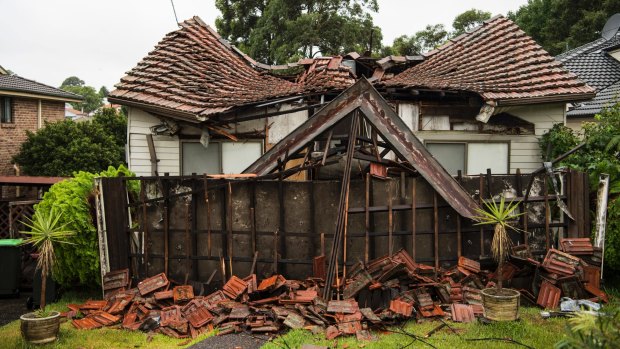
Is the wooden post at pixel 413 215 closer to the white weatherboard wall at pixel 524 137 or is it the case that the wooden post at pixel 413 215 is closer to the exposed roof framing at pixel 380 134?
the exposed roof framing at pixel 380 134

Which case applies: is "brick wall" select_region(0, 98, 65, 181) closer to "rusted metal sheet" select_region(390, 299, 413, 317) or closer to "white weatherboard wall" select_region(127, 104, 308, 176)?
"white weatherboard wall" select_region(127, 104, 308, 176)

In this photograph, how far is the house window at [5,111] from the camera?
21889 mm

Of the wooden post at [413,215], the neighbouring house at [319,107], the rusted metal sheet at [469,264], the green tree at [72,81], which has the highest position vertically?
the green tree at [72,81]

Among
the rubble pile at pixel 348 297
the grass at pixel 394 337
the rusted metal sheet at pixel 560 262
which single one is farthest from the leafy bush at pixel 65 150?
the rusted metal sheet at pixel 560 262

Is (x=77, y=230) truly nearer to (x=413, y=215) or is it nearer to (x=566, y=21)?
(x=413, y=215)

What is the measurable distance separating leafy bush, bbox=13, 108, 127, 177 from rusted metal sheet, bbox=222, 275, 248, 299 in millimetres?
18201

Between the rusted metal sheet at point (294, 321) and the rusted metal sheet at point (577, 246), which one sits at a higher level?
the rusted metal sheet at point (577, 246)

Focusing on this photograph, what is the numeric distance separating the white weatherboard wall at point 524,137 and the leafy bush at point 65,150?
60.9ft

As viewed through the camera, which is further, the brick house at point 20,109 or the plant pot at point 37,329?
the brick house at point 20,109

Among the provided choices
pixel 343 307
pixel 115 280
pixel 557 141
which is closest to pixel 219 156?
pixel 115 280

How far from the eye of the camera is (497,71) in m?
11.3

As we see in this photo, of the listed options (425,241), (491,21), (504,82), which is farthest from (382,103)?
(491,21)

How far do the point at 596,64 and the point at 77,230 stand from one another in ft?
74.3

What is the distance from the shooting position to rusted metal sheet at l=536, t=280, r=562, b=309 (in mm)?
6742
